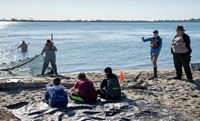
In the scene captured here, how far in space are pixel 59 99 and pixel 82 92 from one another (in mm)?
752

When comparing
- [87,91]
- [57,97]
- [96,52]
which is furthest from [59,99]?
[96,52]

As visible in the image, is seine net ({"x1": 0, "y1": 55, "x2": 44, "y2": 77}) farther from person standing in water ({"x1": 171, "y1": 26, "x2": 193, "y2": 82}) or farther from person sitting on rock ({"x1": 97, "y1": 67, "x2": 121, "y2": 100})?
person sitting on rock ({"x1": 97, "y1": 67, "x2": 121, "y2": 100})

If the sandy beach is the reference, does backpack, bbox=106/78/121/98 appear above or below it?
above

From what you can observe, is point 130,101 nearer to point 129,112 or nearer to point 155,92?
point 129,112

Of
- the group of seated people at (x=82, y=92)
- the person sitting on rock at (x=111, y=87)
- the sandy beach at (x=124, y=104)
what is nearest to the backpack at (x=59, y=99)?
the group of seated people at (x=82, y=92)

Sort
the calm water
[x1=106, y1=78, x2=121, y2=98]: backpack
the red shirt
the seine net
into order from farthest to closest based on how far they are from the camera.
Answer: the calm water
the seine net
[x1=106, y1=78, x2=121, y2=98]: backpack
the red shirt

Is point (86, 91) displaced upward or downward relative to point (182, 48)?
downward

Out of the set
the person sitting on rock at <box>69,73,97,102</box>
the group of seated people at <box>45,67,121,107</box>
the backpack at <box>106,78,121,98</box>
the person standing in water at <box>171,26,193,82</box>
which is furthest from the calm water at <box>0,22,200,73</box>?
the backpack at <box>106,78,121,98</box>

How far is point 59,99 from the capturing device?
8.34 meters

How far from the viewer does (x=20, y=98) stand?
9.69 m

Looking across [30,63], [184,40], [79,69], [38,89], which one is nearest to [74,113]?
[38,89]

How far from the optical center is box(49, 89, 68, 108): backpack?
328 inches

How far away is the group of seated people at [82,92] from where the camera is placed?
8375 millimetres

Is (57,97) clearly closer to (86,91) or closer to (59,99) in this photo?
(59,99)
